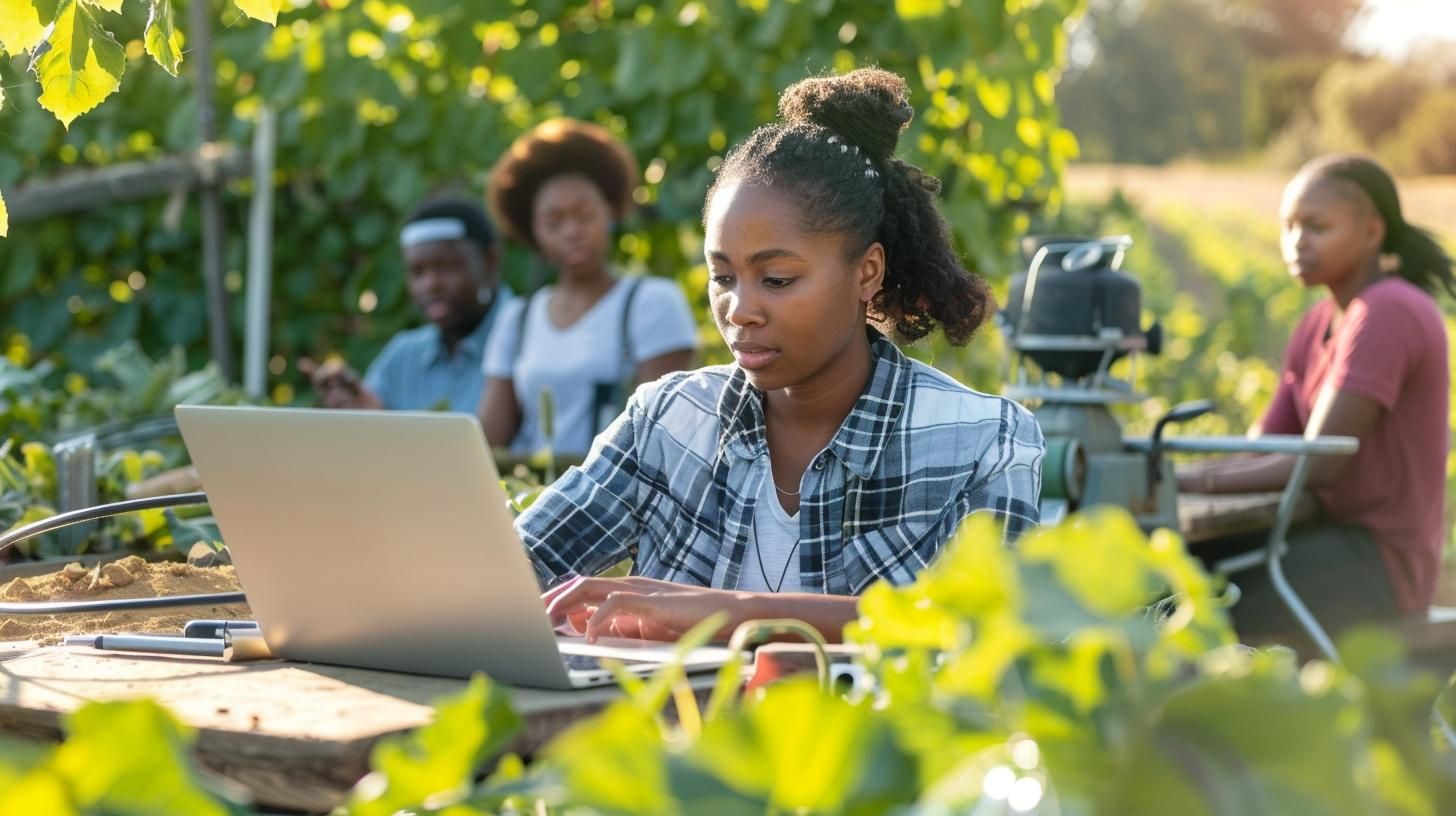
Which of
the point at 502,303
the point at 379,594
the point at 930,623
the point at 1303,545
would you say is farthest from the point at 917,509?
the point at 502,303

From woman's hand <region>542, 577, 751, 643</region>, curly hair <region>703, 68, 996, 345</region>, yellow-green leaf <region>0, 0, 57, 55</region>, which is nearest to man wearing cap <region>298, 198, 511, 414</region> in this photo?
curly hair <region>703, 68, 996, 345</region>

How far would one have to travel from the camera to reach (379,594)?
1.57 m

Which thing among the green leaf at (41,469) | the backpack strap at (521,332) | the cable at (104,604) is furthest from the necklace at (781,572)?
the backpack strap at (521,332)

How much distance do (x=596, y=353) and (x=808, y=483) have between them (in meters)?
2.47

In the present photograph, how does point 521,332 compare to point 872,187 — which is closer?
point 872,187

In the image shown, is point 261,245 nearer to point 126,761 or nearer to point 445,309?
point 445,309

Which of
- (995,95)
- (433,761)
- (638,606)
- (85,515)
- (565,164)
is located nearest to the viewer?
(433,761)

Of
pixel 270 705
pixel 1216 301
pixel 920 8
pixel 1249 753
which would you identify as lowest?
pixel 1216 301

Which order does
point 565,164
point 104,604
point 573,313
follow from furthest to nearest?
point 565,164, point 573,313, point 104,604

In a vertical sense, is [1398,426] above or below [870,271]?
below

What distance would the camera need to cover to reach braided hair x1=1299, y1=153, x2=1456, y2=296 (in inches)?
158

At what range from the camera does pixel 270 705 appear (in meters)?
1.41

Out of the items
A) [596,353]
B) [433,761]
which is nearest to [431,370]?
[596,353]

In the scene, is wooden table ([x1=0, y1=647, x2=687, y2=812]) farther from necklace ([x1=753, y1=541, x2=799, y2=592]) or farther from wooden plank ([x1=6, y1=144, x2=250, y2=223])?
wooden plank ([x1=6, y1=144, x2=250, y2=223])
